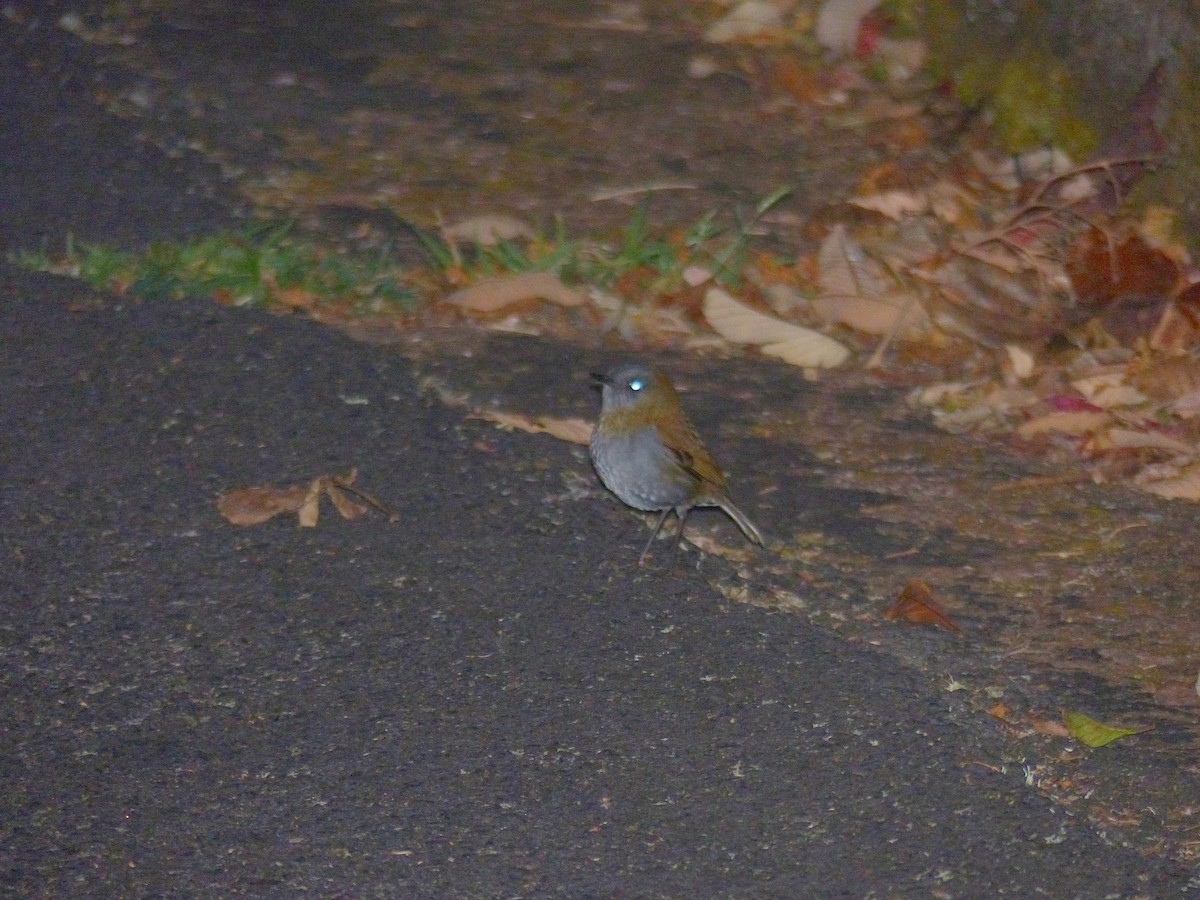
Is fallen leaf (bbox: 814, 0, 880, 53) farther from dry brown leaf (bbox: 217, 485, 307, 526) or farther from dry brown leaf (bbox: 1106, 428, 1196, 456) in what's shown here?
dry brown leaf (bbox: 217, 485, 307, 526)

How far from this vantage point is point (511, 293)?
225 inches

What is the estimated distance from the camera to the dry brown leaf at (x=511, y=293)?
5.66 meters

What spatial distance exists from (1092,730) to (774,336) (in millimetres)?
2187

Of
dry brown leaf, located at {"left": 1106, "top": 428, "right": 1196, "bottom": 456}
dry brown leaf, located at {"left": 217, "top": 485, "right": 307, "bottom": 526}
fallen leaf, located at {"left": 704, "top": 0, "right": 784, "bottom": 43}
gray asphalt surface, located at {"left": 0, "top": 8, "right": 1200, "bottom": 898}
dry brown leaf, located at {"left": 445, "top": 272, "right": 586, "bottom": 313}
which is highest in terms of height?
fallen leaf, located at {"left": 704, "top": 0, "right": 784, "bottom": 43}

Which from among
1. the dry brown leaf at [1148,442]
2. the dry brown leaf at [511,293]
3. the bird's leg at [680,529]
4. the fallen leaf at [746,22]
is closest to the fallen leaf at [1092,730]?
the bird's leg at [680,529]

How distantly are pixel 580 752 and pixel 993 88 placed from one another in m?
4.23

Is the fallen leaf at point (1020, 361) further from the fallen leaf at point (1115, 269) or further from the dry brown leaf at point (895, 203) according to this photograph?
the dry brown leaf at point (895, 203)

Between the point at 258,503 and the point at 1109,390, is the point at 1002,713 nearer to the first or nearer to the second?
the point at 1109,390

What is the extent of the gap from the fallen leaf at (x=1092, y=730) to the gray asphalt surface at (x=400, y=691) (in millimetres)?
196

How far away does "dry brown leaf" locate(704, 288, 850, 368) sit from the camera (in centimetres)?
564

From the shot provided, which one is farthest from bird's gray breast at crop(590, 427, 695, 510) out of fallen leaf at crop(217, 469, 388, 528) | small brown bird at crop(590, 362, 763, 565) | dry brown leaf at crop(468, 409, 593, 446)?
fallen leaf at crop(217, 469, 388, 528)

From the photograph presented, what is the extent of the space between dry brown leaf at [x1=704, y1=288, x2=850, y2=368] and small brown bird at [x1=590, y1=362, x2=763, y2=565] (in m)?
1.00

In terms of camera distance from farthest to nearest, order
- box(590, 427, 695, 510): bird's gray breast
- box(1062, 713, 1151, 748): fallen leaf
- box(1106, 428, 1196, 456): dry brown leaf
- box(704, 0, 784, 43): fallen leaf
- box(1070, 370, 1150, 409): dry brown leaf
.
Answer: box(704, 0, 784, 43): fallen leaf → box(1070, 370, 1150, 409): dry brown leaf → box(1106, 428, 1196, 456): dry brown leaf → box(590, 427, 695, 510): bird's gray breast → box(1062, 713, 1151, 748): fallen leaf

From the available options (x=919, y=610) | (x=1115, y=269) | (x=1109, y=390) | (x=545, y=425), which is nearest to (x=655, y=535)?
(x=545, y=425)
